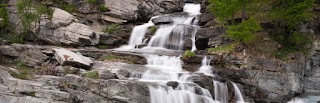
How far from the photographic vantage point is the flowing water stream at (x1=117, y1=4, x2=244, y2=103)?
46.3 feet

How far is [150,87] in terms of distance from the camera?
45.2 feet

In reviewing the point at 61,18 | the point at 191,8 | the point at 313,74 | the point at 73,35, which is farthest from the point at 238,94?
the point at 191,8

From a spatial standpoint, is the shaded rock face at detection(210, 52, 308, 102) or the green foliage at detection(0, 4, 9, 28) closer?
the shaded rock face at detection(210, 52, 308, 102)

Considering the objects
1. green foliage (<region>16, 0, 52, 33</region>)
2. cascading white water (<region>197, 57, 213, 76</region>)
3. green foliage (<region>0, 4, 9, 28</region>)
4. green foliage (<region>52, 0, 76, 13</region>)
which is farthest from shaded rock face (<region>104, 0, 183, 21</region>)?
cascading white water (<region>197, 57, 213, 76</region>)

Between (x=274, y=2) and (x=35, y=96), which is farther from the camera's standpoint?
(x=274, y=2)

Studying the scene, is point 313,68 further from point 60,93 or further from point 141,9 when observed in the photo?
point 141,9

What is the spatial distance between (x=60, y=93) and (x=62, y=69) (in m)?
2.65

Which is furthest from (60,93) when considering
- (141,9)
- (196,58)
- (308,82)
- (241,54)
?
(141,9)

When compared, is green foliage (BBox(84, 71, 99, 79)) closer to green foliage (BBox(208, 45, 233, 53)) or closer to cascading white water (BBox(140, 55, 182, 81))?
cascading white water (BBox(140, 55, 182, 81))

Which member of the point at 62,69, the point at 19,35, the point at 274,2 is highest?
the point at 274,2

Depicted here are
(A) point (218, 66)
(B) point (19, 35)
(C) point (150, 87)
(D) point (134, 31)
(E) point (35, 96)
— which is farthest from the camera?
(D) point (134, 31)

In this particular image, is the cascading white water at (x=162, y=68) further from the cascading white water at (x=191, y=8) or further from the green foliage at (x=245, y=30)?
the cascading white water at (x=191, y=8)

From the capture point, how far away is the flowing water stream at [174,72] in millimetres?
14125

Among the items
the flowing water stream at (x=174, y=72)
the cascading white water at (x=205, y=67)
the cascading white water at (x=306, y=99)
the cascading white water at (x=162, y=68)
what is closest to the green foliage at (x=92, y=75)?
the flowing water stream at (x=174, y=72)
